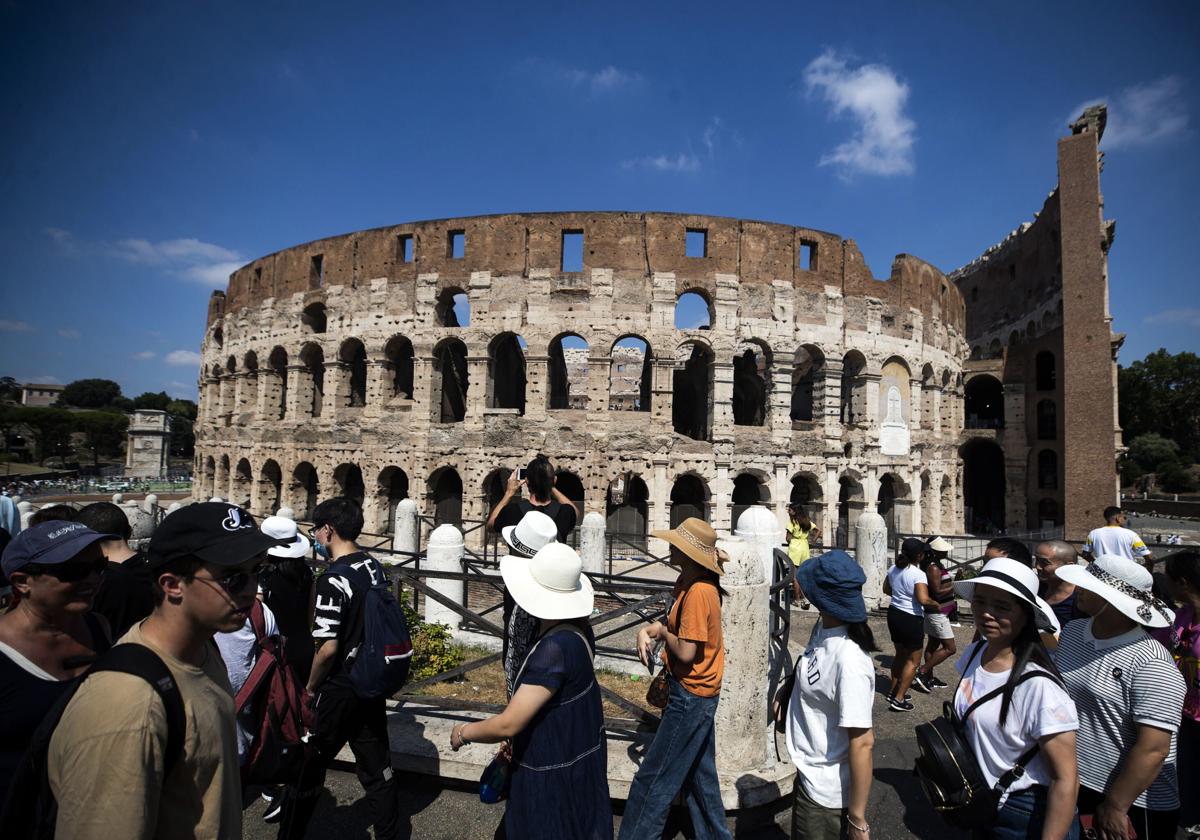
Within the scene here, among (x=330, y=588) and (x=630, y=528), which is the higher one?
(x=330, y=588)

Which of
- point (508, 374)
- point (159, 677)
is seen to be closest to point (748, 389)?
point (508, 374)

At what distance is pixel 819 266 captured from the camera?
18734 mm

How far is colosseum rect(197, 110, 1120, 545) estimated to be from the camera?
1753 centimetres

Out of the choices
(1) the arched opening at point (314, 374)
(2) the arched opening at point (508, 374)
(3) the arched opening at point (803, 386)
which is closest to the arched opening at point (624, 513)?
(2) the arched opening at point (508, 374)

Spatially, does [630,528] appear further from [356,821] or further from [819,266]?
[356,821]

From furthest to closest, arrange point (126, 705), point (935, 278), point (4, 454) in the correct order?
point (4, 454)
point (935, 278)
point (126, 705)

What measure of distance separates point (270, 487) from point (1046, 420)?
33.4m

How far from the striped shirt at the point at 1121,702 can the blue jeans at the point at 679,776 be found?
1.89 meters

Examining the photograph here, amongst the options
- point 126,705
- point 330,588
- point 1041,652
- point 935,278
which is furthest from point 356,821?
point 935,278

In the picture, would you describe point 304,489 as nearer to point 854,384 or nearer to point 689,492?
point 689,492

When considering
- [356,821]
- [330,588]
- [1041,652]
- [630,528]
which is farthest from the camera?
[630,528]

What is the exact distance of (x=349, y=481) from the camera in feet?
67.1

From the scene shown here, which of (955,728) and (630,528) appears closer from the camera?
(955,728)

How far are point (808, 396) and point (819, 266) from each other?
8357 mm
